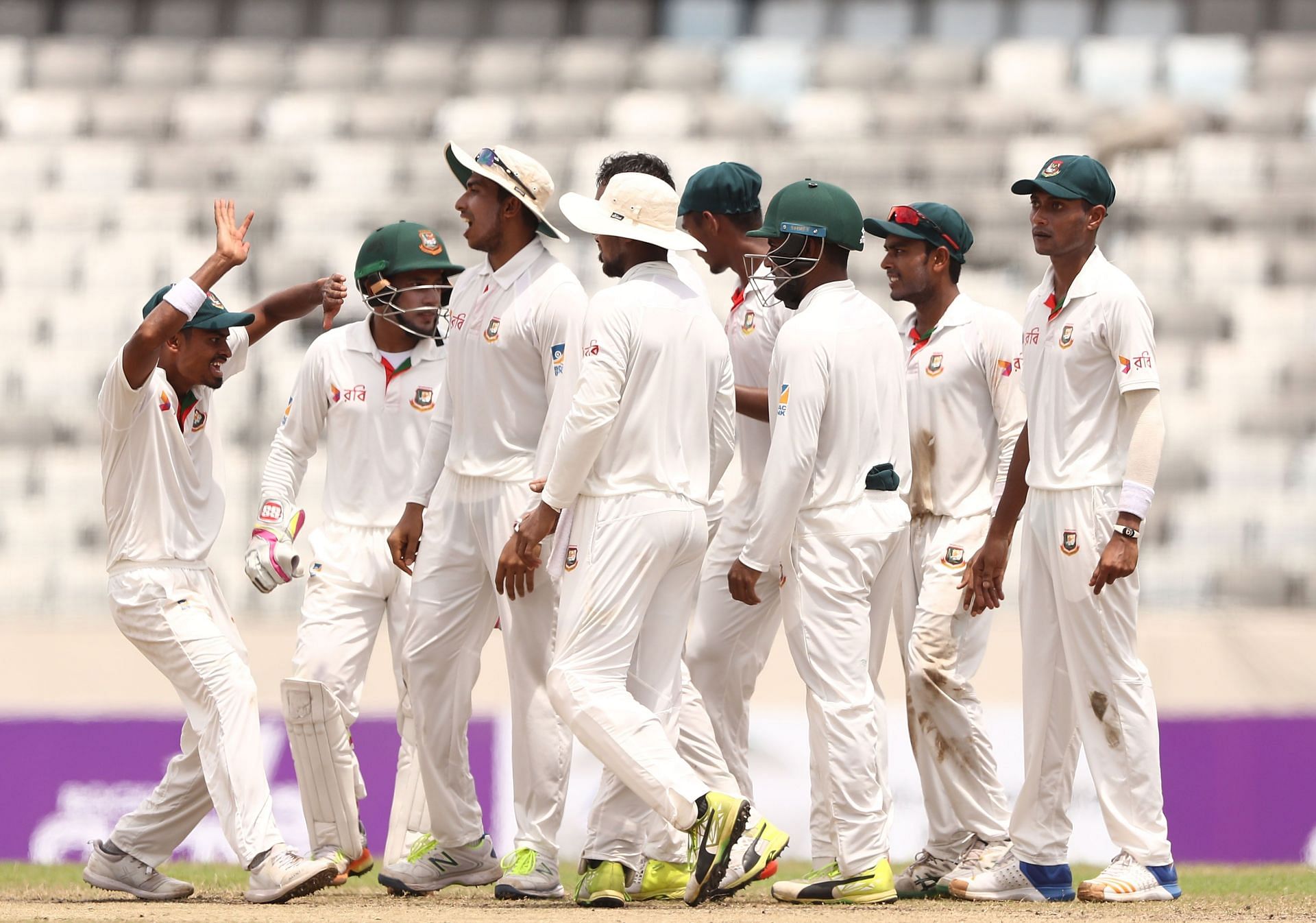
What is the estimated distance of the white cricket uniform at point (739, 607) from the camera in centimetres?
684

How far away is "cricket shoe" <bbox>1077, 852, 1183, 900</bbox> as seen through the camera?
5.74 meters

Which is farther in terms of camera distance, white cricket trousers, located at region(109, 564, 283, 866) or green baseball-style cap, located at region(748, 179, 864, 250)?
green baseball-style cap, located at region(748, 179, 864, 250)

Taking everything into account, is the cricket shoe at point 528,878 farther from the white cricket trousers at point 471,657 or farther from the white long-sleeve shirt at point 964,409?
the white long-sleeve shirt at point 964,409

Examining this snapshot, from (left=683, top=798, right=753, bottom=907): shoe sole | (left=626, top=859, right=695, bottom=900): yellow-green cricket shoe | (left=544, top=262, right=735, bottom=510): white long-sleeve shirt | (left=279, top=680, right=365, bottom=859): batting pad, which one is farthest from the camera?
(left=279, top=680, right=365, bottom=859): batting pad

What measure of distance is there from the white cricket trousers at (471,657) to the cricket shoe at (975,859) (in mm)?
1447

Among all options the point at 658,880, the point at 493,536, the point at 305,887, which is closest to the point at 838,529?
the point at 493,536

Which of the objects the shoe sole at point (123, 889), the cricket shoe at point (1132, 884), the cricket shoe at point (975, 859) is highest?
the cricket shoe at point (1132, 884)

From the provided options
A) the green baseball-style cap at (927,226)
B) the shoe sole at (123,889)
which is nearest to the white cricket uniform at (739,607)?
the green baseball-style cap at (927,226)

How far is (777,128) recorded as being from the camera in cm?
1589

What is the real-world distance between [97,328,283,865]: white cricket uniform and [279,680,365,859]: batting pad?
366 mm

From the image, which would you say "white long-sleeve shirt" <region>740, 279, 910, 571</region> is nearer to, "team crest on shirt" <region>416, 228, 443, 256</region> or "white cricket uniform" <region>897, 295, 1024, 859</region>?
"white cricket uniform" <region>897, 295, 1024, 859</region>

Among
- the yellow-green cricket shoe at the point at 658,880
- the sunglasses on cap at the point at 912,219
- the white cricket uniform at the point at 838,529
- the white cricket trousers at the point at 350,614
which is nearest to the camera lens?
the white cricket uniform at the point at 838,529

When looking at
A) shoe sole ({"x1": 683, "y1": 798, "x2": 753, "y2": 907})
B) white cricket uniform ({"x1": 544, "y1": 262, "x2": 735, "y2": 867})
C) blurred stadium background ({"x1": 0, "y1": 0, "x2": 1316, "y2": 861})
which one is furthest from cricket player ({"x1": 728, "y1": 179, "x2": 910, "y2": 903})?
blurred stadium background ({"x1": 0, "y1": 0, "x2": 1316, "y2": 861})

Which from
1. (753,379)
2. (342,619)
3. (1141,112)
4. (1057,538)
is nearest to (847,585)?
(1057,538)
